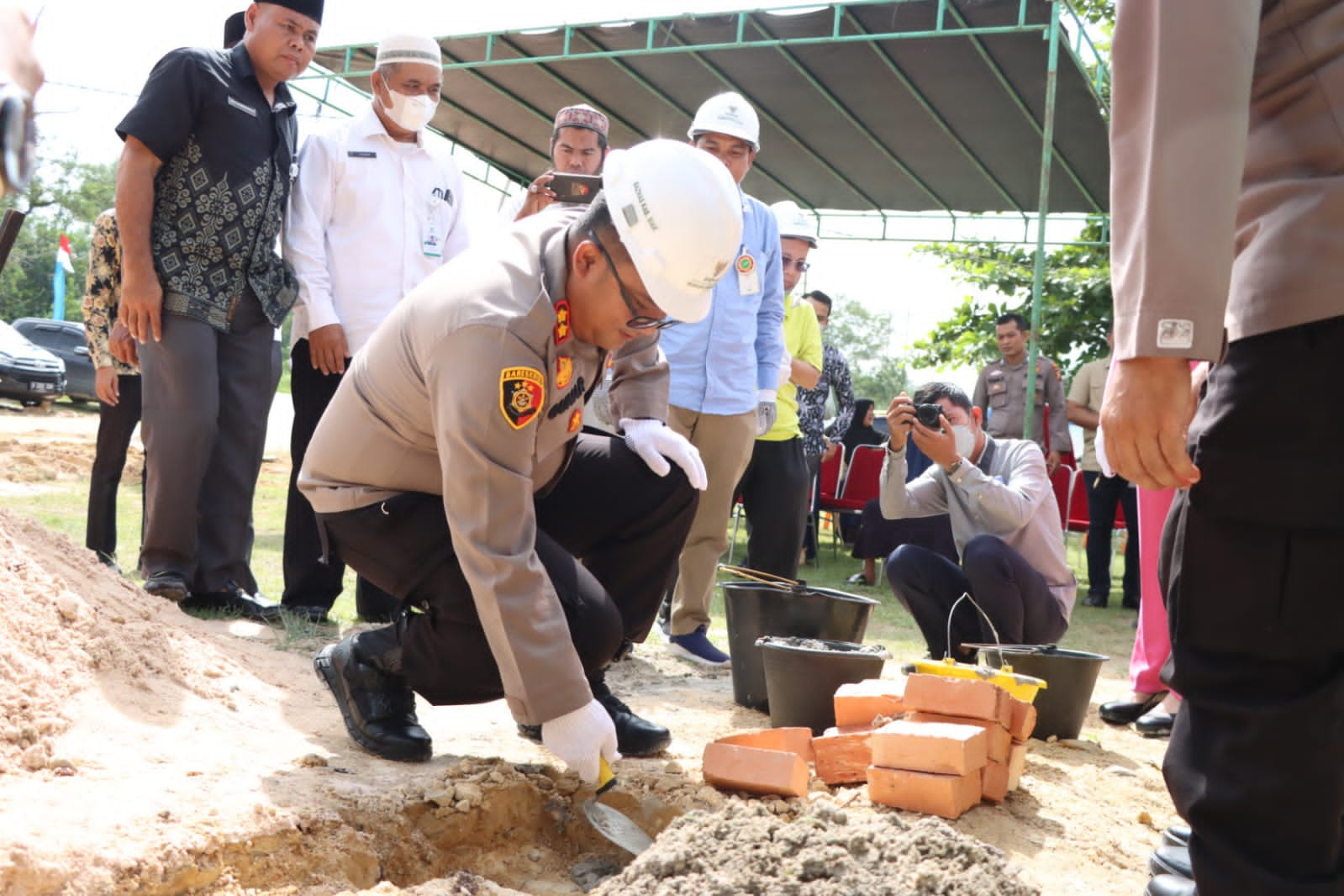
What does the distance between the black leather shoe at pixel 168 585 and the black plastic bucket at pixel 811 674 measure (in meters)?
2.03

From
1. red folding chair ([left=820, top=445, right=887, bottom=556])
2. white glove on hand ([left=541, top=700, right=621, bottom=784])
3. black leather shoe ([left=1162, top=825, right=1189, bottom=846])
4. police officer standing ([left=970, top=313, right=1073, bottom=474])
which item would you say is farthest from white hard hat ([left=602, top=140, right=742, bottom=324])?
red folding chair ([left=820, top=445, right=887, bottom=556])

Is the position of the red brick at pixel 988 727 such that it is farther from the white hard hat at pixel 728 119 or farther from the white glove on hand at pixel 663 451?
the white hard hat at pixel 728 119

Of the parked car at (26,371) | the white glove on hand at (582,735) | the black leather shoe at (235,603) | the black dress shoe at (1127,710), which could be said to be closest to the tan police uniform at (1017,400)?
A: the black dress shoe at (1127,710)

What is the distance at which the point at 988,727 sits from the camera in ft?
9.88

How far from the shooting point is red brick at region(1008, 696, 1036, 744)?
10.2 ft

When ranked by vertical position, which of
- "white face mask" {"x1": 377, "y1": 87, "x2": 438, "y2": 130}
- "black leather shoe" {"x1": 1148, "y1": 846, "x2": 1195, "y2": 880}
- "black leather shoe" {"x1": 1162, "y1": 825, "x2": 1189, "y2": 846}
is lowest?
"black leather shoe" {"x1": 1162, "y1": 825, "x2": 1189, "y2": 846}

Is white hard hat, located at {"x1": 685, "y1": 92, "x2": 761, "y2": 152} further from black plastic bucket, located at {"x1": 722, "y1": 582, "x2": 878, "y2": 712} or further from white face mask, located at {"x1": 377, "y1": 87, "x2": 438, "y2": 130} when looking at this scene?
black plastic bucket, located at {"x1": 722, "y1": 582, "x2": 878, "y2": 712}

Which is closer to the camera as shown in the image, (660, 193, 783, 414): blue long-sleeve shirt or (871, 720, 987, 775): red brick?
(871, 720, 987, 775): red brick

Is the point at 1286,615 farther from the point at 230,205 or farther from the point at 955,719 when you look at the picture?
the point at 230,205

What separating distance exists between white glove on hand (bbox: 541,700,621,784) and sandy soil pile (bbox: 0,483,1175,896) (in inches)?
8.7

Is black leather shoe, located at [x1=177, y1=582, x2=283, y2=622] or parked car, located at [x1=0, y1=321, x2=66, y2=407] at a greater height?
parked car, located at [x1=0, y1=321, x2=66, y2=407]

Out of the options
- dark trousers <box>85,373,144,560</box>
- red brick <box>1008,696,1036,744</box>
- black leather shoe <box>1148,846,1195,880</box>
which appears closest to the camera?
black leather shoe <box>1148,846,1195,880</box>

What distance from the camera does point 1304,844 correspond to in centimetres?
164

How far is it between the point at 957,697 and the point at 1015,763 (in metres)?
0.30
